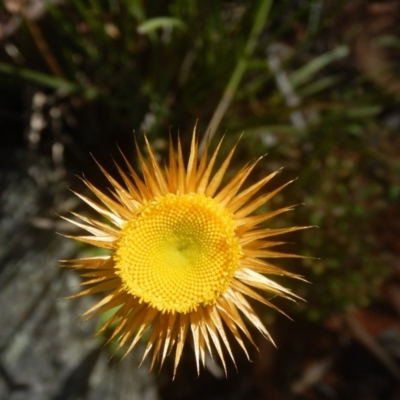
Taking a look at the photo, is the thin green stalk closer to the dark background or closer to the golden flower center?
the dark background

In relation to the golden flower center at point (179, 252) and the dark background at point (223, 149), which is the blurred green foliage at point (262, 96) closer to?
the dark background at point (223, 149)

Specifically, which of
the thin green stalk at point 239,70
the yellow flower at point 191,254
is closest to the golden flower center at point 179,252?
the yellow flower at point 191,254

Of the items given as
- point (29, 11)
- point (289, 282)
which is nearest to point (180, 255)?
point (289, 282)

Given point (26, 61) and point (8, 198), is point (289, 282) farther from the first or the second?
point (26, 61)

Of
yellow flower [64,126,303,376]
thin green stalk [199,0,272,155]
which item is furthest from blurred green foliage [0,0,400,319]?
yellow flower [64,126,303,376]

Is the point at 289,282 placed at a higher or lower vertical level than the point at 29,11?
lower

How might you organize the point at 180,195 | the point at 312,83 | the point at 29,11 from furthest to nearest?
the point at 312,83
the point at 29,11
the point at 180,195

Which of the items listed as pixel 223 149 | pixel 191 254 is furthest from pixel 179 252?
pixel 223 149
